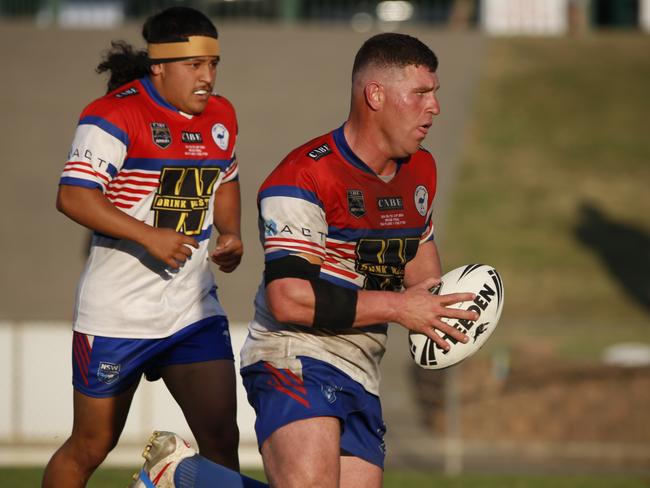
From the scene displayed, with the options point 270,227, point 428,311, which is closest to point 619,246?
point 428,311

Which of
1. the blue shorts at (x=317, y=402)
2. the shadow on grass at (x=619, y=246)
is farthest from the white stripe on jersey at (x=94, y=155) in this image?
the shadow on grass at (x=619, y=246)

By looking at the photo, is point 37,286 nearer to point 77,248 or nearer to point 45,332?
point 77,248

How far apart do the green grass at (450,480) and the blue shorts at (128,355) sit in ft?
13.0

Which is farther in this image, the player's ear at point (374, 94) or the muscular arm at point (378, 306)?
the player's ear at point (374, 94)

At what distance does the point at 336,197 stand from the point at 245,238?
44.8ft

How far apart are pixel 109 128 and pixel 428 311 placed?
174cm

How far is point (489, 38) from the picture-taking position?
25.4m

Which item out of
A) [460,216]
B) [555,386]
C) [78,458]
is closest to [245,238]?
[460,216]

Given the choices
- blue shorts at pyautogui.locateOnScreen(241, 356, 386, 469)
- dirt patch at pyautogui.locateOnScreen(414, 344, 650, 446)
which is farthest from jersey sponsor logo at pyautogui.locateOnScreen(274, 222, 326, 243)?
dirt patch at pyautogui.locateOnScreen(414, 344, 650, 446)

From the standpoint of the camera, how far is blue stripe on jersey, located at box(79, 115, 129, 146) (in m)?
5.16

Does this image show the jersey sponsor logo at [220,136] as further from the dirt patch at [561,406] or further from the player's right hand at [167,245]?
the dirt patch at [561,406]

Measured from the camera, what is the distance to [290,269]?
4.42 metres

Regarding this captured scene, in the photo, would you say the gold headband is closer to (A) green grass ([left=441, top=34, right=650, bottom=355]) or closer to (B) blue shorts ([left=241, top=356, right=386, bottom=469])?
(B) blue shorts ([left=241, top=356, right=386, bottom=469])

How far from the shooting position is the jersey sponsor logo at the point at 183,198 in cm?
527
